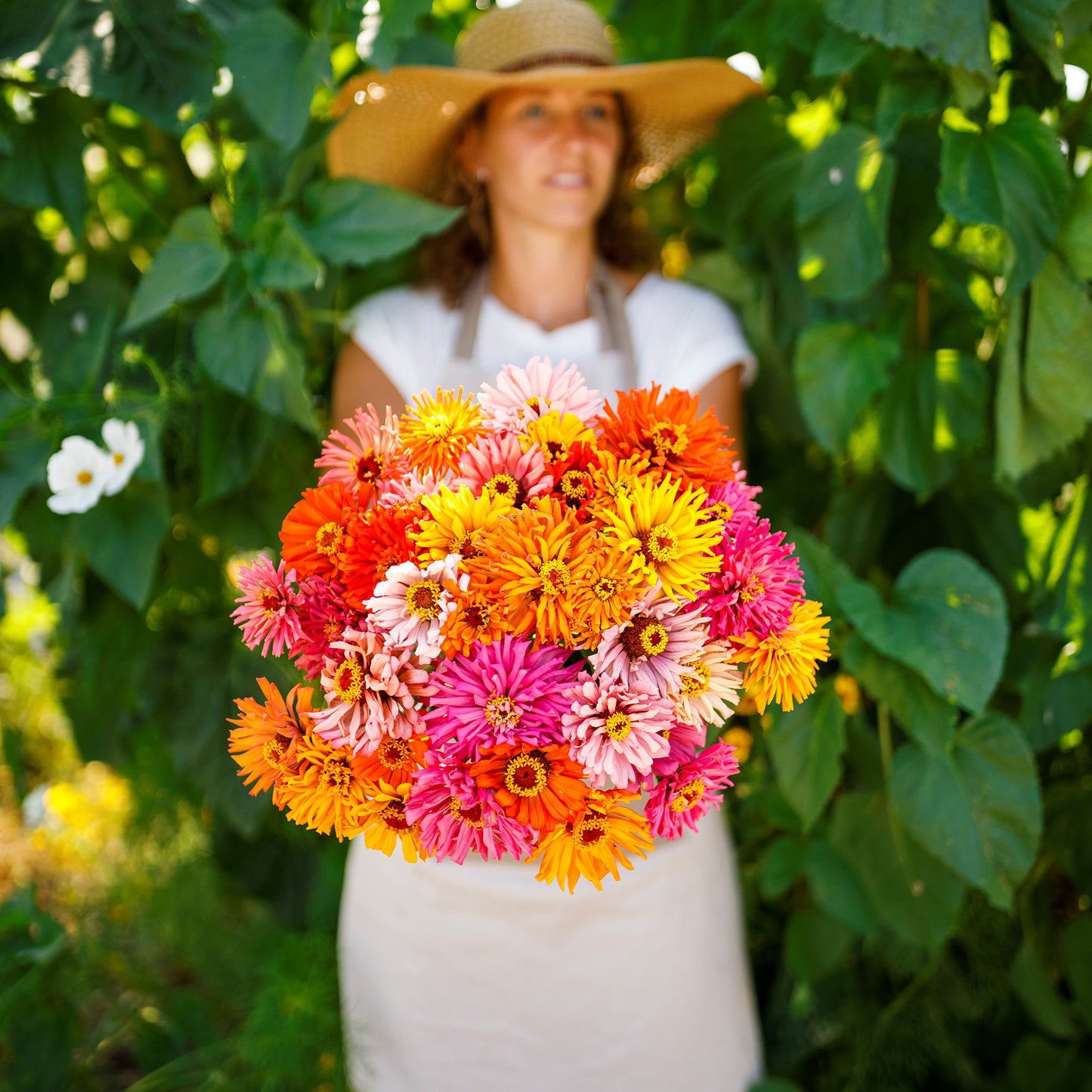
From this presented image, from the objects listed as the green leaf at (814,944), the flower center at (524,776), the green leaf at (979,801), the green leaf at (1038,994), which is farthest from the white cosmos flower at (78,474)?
the green leaf at (1038,994)

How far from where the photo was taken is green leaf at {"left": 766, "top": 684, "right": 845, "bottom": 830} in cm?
100

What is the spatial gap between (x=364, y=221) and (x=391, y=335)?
0.56 feet

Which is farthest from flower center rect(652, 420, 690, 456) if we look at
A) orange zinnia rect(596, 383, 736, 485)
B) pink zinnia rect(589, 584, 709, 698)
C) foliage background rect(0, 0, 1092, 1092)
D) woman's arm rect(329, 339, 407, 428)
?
woman's arm rect(329, 339, 407, 428)

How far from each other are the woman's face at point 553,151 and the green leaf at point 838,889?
82 centimetres

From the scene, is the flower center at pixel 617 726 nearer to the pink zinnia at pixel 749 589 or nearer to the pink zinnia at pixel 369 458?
the pink zinnia at pixel 749 589

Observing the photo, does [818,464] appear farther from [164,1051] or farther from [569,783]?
[164,1051]

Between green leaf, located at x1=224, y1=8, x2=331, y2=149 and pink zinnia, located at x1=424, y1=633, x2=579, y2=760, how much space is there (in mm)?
636

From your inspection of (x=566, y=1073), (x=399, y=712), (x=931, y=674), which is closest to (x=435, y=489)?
(x=399, y=712)

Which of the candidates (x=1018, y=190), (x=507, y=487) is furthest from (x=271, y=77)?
(x=1018, y=190)

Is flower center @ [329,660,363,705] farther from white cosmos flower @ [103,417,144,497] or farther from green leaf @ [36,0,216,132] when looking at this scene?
green leaf @ [36,0,216,132]

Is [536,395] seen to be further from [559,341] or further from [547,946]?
[547,946]

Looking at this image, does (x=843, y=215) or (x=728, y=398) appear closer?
(x=843, y=215)

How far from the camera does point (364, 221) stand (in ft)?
3.38

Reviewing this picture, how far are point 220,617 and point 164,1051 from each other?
0.68m
